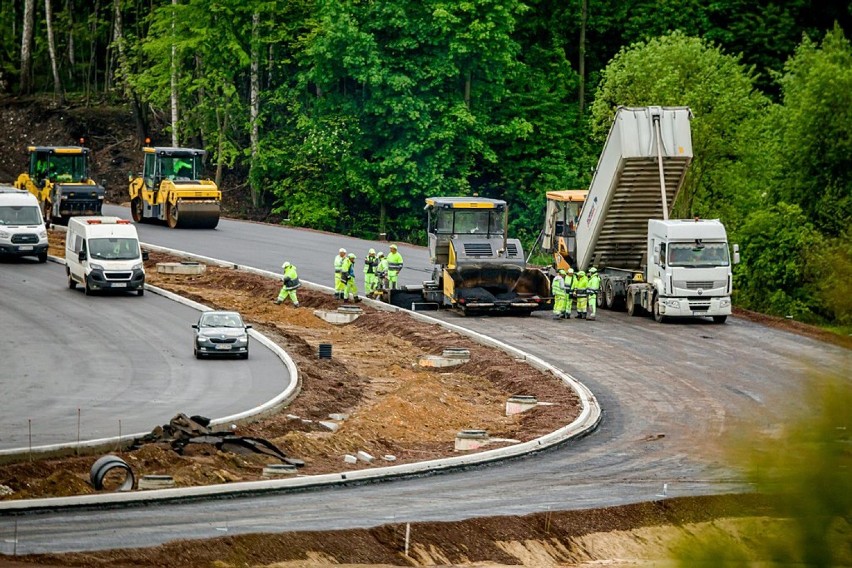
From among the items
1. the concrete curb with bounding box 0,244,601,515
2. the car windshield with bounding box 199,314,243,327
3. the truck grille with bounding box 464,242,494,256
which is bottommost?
the concrete curb with bounding box 0,244,601,515

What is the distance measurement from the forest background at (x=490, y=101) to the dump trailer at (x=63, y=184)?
11496 millimetres

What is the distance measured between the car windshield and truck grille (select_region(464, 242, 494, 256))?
8768 mm

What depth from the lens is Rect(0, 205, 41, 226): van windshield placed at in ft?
148

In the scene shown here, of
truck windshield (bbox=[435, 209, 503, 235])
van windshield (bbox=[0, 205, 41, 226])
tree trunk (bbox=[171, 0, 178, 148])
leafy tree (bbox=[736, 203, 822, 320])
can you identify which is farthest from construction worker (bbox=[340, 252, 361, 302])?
tree trunk (bbox=[171, 0, 178, 148])

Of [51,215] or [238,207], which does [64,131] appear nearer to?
[238,207]

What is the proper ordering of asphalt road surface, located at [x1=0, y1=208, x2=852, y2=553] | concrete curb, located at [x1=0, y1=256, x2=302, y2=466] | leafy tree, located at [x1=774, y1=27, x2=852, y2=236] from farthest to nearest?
leafy tree, located at [x1=774, y1=27, x2=852, y2=236], concrete curb, located at [x1=0, y1=256, x2=302, y2=466], asphalt road surface, located at [x1=0, y1=208, x2=852, y2=553]

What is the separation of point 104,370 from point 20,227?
688 inches

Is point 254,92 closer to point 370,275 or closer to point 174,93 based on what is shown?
point 174,93

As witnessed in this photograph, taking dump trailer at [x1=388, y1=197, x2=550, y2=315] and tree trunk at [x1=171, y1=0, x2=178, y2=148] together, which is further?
tree trunk at [x1=171, y1=0, x2=178, y2=148]

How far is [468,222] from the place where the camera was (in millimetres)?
39344

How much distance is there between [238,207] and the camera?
68750mm

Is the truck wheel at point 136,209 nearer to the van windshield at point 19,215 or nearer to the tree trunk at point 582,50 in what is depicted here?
the van windshield at point 19,215

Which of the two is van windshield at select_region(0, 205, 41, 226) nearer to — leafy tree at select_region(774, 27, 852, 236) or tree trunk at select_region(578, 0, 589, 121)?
leafy tree at select_region(774, 27, 852, 236)

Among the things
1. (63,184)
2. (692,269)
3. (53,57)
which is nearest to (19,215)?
(63,184)
